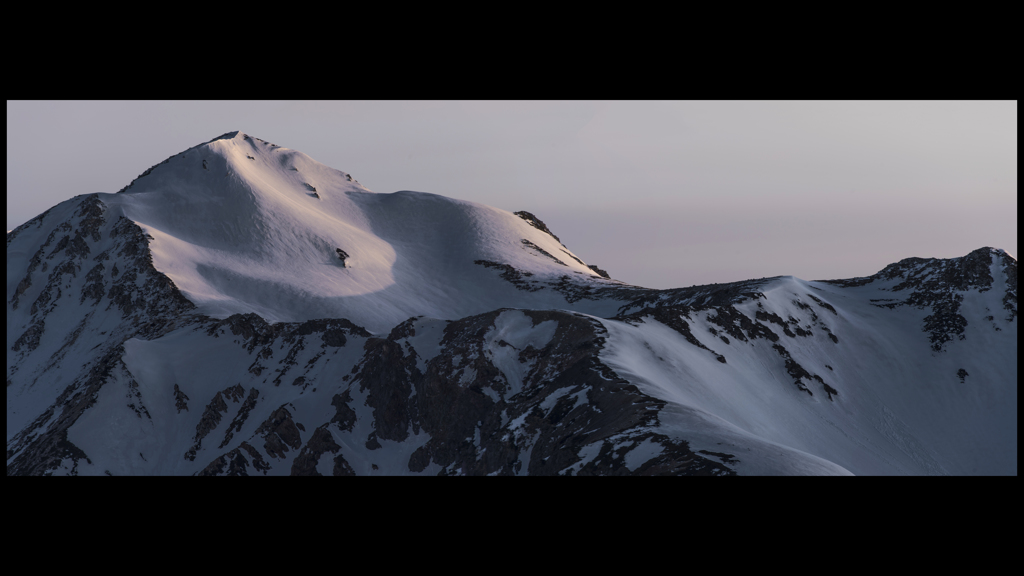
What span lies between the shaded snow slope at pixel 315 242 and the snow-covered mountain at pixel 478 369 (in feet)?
2.70

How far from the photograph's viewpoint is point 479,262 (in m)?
126

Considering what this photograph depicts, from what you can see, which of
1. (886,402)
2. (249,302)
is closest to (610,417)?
(886,402)

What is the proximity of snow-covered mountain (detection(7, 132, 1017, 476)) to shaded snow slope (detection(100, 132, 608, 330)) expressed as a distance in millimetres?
824

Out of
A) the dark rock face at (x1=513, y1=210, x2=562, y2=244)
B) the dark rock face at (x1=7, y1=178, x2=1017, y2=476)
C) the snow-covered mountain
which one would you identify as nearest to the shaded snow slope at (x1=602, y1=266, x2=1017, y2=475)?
the snow-covered mountain

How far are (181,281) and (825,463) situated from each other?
7922 centimetres

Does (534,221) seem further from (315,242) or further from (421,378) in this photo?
(421,378)

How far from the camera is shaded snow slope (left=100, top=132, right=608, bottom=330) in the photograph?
102 metres

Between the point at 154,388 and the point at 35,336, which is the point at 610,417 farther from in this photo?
the point at 35,336

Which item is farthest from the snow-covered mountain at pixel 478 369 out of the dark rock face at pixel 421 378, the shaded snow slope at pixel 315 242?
the shaded snow slope at pixel 315 242

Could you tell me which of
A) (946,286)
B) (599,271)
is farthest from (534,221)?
(946,286)

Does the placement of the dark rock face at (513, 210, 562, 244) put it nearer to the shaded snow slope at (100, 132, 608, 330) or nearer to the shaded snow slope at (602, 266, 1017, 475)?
the shaded snow slope at (100, 132, 608, 330)

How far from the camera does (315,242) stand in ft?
403
